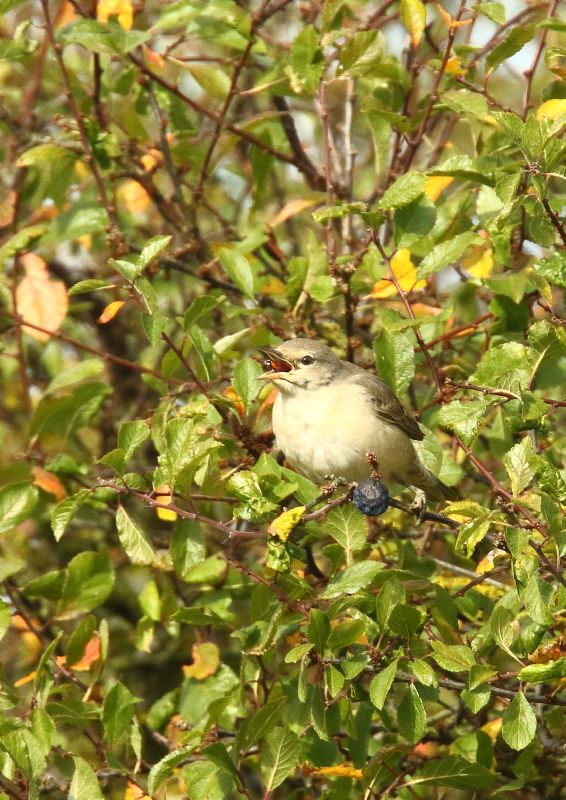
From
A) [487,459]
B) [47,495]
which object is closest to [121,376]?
[47,495]

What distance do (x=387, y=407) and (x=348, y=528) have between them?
1208 mm

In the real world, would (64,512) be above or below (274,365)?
above

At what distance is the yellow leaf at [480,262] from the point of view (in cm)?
400

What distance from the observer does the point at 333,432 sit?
4113mm

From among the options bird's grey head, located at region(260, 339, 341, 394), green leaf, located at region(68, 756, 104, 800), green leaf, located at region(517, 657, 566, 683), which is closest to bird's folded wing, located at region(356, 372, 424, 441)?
bird's grey head, located at region(260, 339, 341, 394)

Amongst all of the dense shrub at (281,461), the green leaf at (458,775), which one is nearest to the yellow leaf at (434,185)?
the dense shrub at (281,461)

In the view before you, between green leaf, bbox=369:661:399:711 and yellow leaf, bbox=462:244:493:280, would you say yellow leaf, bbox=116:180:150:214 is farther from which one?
green leaf, bbox=369:661:399:711

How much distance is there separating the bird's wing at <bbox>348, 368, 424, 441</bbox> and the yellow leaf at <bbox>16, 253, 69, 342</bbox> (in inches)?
47.4

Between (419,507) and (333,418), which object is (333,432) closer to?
(333,418)

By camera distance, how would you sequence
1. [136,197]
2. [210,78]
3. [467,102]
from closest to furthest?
[467,102] < [210,78] < [136,197]

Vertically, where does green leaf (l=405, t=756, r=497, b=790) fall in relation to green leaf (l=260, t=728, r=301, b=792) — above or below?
below

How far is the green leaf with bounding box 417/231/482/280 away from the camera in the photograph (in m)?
3.59

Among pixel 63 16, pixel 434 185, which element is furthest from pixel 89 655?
pixel 63 16

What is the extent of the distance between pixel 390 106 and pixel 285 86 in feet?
1.40
